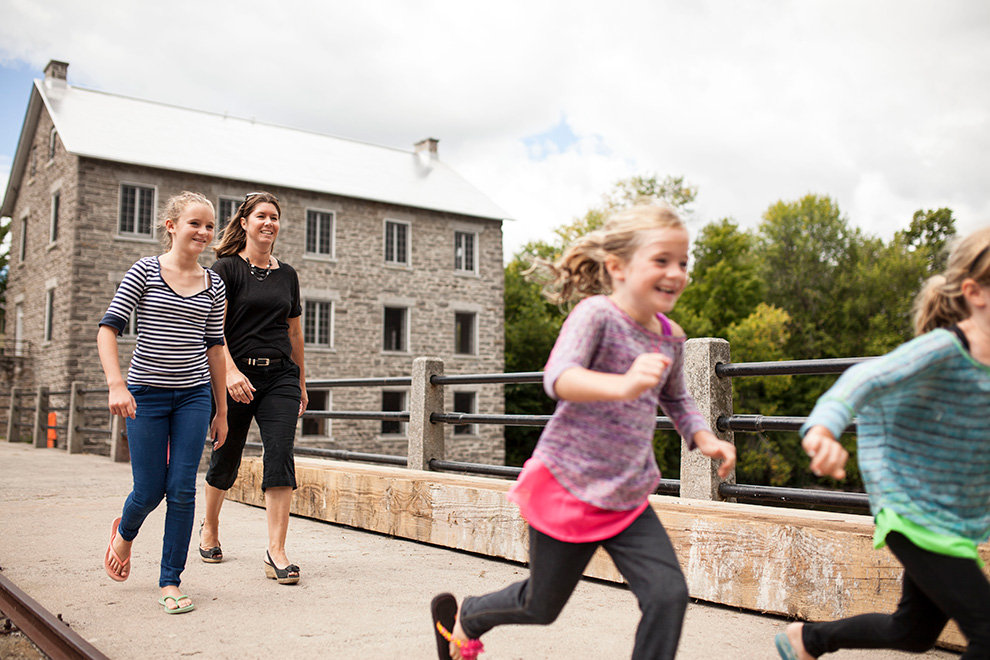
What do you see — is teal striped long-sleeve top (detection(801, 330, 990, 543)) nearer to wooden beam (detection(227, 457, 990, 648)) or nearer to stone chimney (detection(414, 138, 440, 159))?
wooden beam (detection(227, 457, 990, 648))

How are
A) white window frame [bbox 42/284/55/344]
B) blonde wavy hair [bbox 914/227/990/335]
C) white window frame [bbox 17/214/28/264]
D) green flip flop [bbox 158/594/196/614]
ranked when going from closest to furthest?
blonde wavy hair [bbox 914/227/990/335] → green flip flop [bbox 158/594/196/614] → white window frame [bbox 42/284/55/344] → white window frame [bbox 17/214/28/264]

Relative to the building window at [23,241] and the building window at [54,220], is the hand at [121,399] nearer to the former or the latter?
the building window at [54,220]

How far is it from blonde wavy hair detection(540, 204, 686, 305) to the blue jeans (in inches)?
83.7

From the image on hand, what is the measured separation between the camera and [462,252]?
1355 inches

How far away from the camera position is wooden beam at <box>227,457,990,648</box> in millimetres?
3762

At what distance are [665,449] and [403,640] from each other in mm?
38812

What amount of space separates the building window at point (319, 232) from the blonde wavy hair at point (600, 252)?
28515 mm

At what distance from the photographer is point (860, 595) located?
12.3ft

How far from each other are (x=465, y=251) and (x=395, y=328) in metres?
4.30

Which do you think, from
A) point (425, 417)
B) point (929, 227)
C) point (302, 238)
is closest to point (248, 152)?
point (302, 238)

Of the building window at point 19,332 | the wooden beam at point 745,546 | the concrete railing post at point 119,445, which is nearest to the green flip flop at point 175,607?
the wooden beam at point 745,546

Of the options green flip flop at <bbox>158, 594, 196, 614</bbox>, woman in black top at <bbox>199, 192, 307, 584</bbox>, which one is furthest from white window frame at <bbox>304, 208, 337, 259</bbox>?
green flip flop at <bbox>158, 594, 196, 614</bbox>

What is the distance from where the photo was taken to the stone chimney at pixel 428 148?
121ft

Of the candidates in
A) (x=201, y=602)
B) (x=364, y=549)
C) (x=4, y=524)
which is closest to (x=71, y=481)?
(x=4, y=524)
